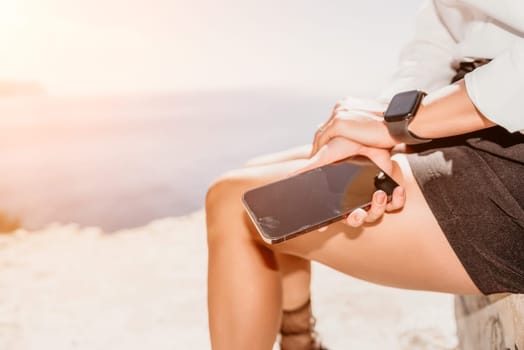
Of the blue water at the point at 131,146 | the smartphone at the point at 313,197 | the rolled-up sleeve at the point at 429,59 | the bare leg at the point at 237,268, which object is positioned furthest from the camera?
the blue water at the point at 131,146

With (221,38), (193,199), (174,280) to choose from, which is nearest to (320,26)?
(221,38)

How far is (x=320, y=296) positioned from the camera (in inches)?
53.7

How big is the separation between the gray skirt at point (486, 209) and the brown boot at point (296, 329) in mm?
335

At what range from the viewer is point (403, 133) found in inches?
23.3

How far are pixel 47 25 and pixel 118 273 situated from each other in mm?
1511

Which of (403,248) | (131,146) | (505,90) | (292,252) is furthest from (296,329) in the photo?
(131,146)

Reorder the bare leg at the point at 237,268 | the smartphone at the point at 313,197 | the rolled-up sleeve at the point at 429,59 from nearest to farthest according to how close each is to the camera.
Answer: the smartphone at the point at 313,197 < the bare leg at the point at 237,268 < the rolled-up sleeve at the point at 429,59

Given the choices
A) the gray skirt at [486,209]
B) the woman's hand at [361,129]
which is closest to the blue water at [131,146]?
the woman's hand at [361,129]

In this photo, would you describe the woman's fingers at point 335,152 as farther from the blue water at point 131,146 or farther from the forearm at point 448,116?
the blue water at point 131,146

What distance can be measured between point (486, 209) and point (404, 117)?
0.14 m

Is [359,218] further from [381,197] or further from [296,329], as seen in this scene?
[296,329]

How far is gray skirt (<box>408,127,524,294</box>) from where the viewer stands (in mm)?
522

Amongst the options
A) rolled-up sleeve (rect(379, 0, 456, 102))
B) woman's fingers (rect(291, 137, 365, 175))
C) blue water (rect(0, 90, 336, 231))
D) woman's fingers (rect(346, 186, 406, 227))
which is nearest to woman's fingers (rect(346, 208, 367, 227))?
woman's fingers (rect(346, 186, 406, 227))

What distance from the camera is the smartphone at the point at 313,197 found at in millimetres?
514
